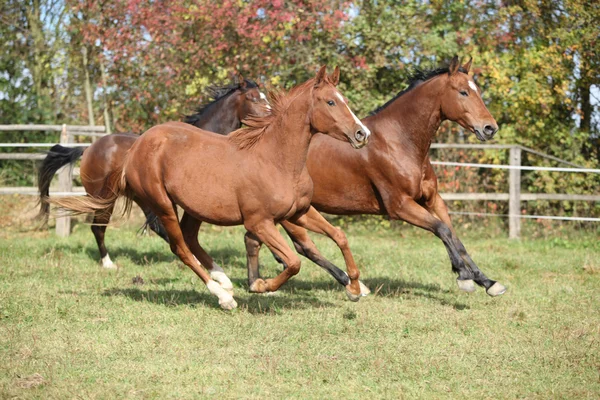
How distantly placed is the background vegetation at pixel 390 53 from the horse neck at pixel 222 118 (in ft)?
15.3

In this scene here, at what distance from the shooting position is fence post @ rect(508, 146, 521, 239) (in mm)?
11406

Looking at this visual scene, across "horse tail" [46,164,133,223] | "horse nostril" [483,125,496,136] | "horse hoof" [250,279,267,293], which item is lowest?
"horse hoof" [250,279,267,293]

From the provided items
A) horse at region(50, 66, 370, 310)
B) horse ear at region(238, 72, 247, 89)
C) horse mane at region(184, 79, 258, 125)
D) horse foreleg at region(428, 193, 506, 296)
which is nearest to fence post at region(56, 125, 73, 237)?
horse mane at region(184, 79, 258, 125)

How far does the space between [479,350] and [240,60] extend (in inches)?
352

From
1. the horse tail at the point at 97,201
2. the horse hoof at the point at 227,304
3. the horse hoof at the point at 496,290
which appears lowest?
the horse hoof at the point at 496,290

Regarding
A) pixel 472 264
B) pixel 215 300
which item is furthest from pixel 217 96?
pixel 472 264

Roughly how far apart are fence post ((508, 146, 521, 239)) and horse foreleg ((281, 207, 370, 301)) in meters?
5.59

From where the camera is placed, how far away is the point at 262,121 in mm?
5977

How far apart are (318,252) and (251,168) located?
3.32ft

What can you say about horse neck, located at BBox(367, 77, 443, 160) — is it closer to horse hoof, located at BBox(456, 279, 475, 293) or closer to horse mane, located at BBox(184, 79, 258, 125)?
horse hoof, located at BBox(456, 279, 475, 293)

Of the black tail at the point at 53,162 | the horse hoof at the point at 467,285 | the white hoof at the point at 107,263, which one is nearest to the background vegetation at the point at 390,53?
the black tail at the point at 53,162

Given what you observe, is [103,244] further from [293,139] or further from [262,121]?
[293,139]

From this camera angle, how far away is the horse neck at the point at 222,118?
7.95 metres

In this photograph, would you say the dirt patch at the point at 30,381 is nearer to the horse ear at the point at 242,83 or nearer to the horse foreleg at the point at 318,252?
the horse foreleg at the point at 318,252
